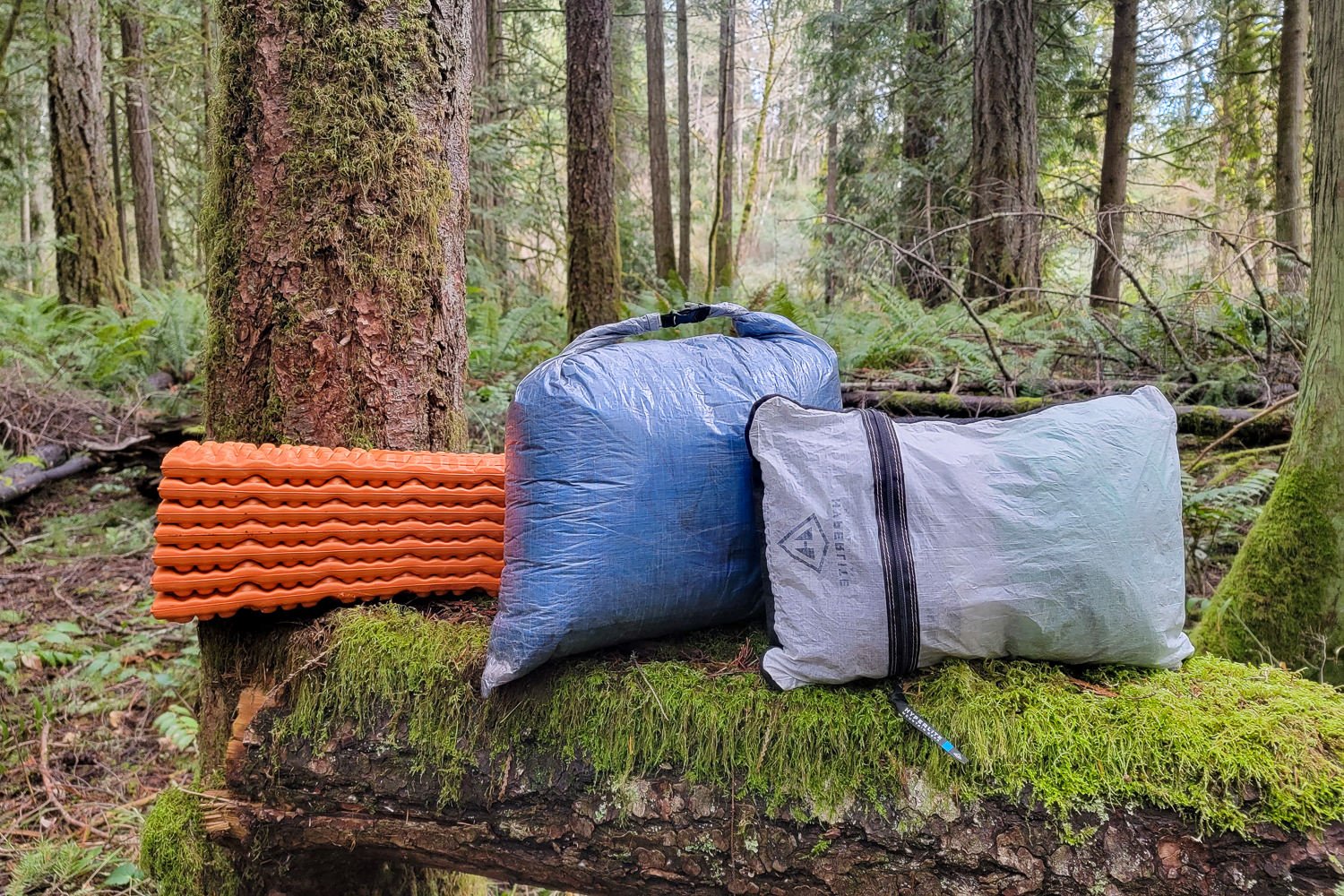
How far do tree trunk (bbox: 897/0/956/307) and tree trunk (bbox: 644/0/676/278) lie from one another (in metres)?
2.88

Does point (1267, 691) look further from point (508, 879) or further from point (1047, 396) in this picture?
point (1047, 396)

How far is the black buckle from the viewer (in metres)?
1.79

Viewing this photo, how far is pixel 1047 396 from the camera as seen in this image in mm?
3871

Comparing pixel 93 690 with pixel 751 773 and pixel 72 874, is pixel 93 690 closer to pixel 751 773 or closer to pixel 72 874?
pixel 72 874

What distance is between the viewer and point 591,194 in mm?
5938

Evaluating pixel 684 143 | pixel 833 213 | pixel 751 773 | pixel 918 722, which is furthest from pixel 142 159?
pixel 918 722

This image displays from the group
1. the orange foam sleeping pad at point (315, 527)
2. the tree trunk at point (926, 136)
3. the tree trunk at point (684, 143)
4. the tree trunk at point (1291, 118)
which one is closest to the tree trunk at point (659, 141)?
the tree trunk at point (684, 143)

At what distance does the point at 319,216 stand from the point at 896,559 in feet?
5.15

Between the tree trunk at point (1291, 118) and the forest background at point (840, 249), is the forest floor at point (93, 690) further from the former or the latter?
the tree trunk at point (1291, 118)

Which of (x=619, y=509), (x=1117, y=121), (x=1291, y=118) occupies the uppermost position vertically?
(x=1117, y=121)

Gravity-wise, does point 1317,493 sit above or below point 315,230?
below

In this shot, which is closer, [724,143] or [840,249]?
[840,249]

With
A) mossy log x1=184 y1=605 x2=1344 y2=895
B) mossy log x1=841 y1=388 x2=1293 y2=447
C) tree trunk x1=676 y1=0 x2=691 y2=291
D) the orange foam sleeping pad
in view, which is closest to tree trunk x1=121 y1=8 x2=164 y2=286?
tree trunk x1=676 y1=0 x2=691 y2=291

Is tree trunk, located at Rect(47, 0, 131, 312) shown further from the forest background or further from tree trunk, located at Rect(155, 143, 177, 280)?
tree trunk, located at Rect(155, 143, 177, 280)
